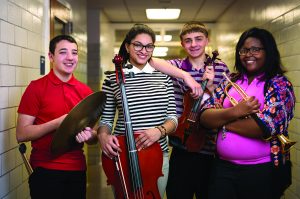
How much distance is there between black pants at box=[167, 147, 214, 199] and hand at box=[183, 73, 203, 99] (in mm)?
383

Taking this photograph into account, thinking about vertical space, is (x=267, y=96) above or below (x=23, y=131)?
above

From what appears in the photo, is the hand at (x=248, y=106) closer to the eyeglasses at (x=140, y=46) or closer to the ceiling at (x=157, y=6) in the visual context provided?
the eyeglasses at (x=140, y=46)

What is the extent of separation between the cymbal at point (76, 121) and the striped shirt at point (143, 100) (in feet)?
0.35

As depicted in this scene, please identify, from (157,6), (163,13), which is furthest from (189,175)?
(163,13)

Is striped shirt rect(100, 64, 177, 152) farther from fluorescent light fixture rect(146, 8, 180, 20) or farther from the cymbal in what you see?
fluorescent light fixture rect(146, 8, 180, 20)

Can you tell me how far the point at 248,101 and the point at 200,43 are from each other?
0.66 m

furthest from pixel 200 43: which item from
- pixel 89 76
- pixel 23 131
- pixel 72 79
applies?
pixel 89 76

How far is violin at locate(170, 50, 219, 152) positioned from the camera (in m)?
2.00

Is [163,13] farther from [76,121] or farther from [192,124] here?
[76,121]

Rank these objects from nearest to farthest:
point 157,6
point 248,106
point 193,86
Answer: point 248,106 < point 193,86 < point 157,6

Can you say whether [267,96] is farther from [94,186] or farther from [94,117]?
[94,186]

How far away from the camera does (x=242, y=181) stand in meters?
1.72

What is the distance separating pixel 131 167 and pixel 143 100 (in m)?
0.34

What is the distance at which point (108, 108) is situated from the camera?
6.28 ft
